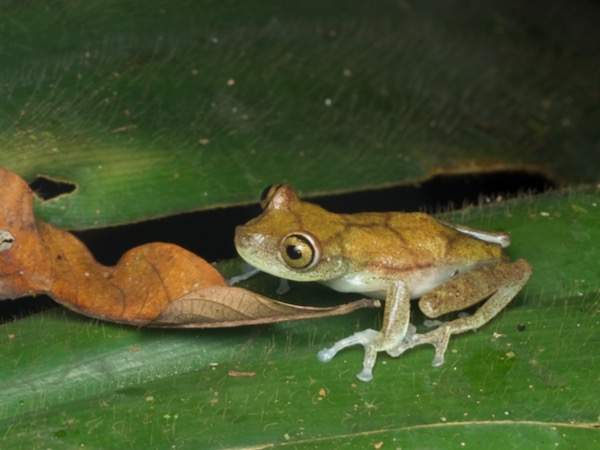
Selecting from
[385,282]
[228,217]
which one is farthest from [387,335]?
[228,217]

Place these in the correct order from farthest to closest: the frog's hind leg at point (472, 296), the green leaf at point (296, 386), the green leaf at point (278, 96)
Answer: the green leaf at point (278, 96) < the frog's hind leg at point (472, 296) < the green leaf at point (296, 386)

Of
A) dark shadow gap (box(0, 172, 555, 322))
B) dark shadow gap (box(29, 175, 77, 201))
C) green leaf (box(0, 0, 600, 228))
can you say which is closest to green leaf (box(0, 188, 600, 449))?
dark shadow gap (box(0, 172, 555, 322))

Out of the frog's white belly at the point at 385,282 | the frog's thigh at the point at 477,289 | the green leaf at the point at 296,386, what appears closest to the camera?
the green leaf at the point at 296,386

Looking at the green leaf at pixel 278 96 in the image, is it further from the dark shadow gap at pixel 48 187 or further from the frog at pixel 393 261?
the frog at pixel 393 261

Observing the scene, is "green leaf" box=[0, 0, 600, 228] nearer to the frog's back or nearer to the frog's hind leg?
the frog's back

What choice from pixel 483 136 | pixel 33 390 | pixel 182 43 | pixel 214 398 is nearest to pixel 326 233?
pixel 214 398

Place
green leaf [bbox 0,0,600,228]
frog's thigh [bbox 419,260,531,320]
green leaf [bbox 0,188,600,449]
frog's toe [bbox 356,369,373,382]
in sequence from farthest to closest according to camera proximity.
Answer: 1. green leaf [bbox 0,0,600,228]
2. frog's thigh [bbox 419,260,531,320]
3. frog's toe [bbox 356,369,373,382]
4. green leaf [bbox 0,188,600,449]

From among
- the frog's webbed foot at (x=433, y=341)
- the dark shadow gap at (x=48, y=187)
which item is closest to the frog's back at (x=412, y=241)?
the frog's webbed foot at (x=433, y=341)
